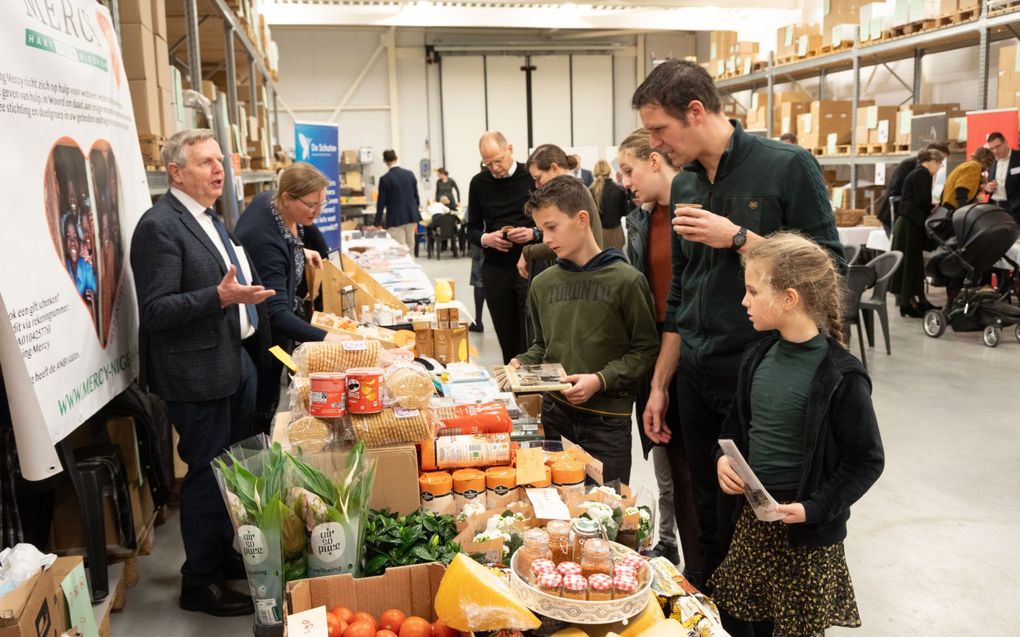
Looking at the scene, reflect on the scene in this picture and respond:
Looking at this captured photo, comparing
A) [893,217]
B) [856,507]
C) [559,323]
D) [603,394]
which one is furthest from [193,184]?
[893,217]

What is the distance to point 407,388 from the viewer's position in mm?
2227

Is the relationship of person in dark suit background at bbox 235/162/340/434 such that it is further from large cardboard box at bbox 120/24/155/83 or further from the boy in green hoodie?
the boy in green hoodie

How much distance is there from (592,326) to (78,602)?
5.44 ft

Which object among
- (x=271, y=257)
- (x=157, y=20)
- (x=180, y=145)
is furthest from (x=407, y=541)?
(x=157, y=20)

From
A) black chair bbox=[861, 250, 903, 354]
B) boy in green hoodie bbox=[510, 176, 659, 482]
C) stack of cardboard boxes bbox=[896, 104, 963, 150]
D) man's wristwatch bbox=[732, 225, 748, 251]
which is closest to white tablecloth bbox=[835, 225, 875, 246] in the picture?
stack of cardboard boxes bbox=[896, 104, 963, 150]

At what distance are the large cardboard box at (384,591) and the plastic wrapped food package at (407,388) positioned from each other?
0.58 m

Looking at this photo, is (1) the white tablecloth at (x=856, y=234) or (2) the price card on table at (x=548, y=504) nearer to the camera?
(2) the price card on table at (x=548, y=504)

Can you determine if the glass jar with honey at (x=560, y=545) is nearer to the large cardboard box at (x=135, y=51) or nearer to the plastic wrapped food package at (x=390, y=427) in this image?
the plastic wrapped food package at (x=390, y=427)

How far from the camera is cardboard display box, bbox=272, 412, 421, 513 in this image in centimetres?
210

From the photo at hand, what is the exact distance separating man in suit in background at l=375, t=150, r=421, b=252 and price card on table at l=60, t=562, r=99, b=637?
939cm

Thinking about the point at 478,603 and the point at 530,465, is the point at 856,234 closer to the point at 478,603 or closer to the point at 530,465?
the point at 530,465

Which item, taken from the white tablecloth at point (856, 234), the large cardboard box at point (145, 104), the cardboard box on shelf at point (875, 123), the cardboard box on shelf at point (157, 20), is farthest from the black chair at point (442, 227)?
the large cardboard box at point (145, 104)

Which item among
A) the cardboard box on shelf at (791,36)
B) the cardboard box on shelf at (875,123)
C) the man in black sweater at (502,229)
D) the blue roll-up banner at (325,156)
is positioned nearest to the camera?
the man in black sweater at (502,229)

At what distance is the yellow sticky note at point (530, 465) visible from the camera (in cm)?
215
